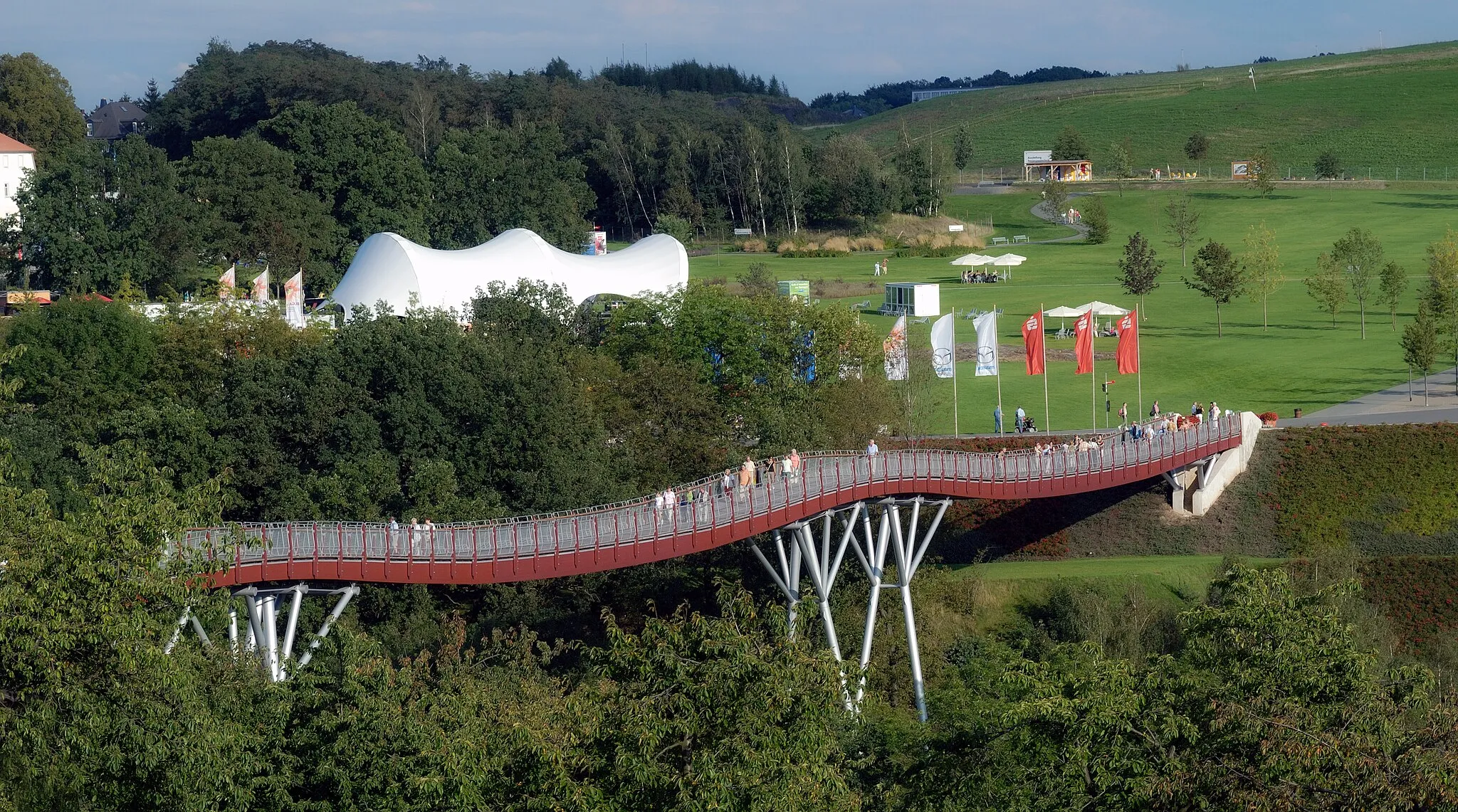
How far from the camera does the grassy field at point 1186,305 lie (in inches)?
2392

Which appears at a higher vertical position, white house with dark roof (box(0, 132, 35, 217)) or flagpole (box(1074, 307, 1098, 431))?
white house with dark roof (box(0, 132, 35, 217))

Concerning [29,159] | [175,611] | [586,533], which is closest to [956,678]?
[586,533]

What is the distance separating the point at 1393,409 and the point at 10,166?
3819 inches

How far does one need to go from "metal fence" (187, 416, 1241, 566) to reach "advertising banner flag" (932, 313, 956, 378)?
31.3 ft

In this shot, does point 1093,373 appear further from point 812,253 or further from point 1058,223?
point 1058,223

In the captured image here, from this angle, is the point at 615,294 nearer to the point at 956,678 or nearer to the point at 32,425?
the point at 32,425

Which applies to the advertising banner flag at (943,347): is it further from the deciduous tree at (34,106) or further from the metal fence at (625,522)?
the deciduous tree at (34,106)

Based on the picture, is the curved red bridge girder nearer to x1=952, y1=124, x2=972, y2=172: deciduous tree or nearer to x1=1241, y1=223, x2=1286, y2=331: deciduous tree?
x1=1241, y1=223, x2=1286, y2=331: deciduous tree

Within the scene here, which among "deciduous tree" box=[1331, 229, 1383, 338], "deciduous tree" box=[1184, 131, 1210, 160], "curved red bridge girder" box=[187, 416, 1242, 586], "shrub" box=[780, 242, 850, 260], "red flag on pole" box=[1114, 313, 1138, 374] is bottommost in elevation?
"curved red bridge girder" box=[187, 416, 1242, 586]

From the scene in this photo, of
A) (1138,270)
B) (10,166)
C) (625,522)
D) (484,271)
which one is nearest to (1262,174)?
(1138,270)

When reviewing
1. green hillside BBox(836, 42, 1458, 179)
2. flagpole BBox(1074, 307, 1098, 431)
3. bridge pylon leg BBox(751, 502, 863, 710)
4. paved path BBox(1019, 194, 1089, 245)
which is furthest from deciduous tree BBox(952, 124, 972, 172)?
bridge pylon leg BBox(751, 502, 863, 710)

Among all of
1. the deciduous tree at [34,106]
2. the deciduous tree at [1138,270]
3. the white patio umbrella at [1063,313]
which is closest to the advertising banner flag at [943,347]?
the white patio umbrella at [1063,313]

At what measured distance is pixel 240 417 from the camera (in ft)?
151

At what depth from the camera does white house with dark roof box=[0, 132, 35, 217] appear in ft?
390
